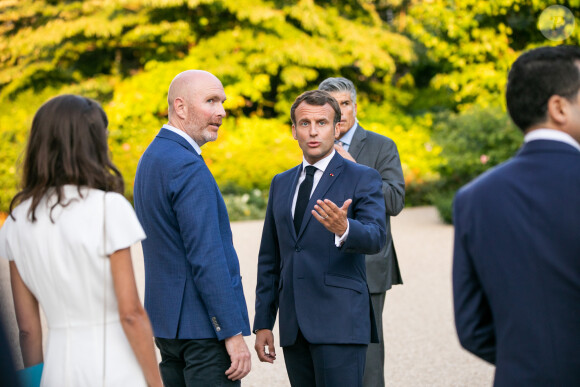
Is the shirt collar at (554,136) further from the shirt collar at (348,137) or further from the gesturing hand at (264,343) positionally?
the shirt collar at (348,137)

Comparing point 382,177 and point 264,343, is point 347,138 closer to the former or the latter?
point 382,177

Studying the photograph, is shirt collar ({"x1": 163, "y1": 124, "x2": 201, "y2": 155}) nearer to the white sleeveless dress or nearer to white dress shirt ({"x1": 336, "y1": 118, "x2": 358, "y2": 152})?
the white sleeveless dress

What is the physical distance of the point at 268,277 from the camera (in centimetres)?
401

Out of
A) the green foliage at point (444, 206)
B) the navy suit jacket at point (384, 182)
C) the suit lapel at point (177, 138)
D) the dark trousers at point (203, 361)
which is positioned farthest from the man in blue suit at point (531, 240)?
the green foliage at point (444, 206)

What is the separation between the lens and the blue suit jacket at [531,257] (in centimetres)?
217

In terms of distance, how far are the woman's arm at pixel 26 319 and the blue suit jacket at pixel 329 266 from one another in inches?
53.5

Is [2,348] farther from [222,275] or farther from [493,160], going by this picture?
[493,160]

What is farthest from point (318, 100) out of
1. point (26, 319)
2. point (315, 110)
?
point (26, 319)

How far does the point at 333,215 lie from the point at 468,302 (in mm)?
1030

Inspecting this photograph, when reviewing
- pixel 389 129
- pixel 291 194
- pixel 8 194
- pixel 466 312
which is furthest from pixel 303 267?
pixel 389 129

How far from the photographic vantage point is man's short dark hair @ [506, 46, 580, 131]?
228 cm

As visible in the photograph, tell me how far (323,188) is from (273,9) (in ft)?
67.4

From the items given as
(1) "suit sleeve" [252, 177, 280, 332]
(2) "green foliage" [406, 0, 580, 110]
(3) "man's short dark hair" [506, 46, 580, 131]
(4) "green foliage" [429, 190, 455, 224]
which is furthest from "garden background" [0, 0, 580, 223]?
(3) "man's short dark hair" [506, 46, 580, 131]

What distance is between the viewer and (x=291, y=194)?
3914 mm
